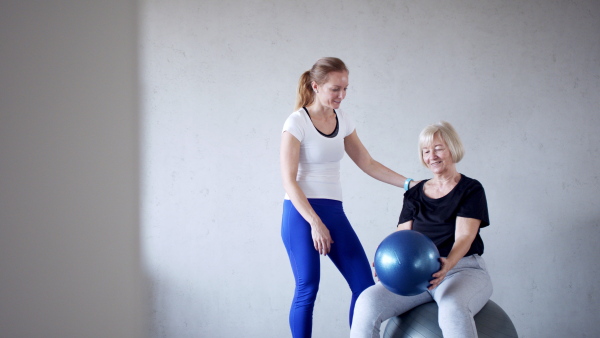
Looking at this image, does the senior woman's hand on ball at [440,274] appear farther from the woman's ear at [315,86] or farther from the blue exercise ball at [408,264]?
the woman's ear at [315,86]

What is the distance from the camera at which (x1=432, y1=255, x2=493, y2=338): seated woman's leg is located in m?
1.71

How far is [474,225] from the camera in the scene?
6.33ft

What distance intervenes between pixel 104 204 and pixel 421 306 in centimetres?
198

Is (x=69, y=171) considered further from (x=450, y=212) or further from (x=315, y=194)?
(x=450, y=212)

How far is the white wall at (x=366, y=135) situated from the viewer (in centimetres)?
295

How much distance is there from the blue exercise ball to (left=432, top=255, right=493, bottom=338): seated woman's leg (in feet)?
0.32

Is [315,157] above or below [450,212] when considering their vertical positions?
above

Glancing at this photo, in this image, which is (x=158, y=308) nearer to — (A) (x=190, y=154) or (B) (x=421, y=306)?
(A) (x=190, y=154)

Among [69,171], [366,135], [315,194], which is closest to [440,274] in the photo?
[315,194]

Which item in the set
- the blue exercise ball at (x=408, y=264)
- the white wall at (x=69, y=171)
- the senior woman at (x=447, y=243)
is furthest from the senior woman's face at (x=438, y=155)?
the white wall at (x=69, y=171)

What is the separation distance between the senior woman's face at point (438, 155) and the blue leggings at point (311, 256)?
18.2 inches

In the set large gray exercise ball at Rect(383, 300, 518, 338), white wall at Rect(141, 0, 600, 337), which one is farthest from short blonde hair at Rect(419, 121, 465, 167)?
white wall at Rect(141, 0, 600, 337)

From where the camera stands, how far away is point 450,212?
1.99 metres

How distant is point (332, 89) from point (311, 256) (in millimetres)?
723
